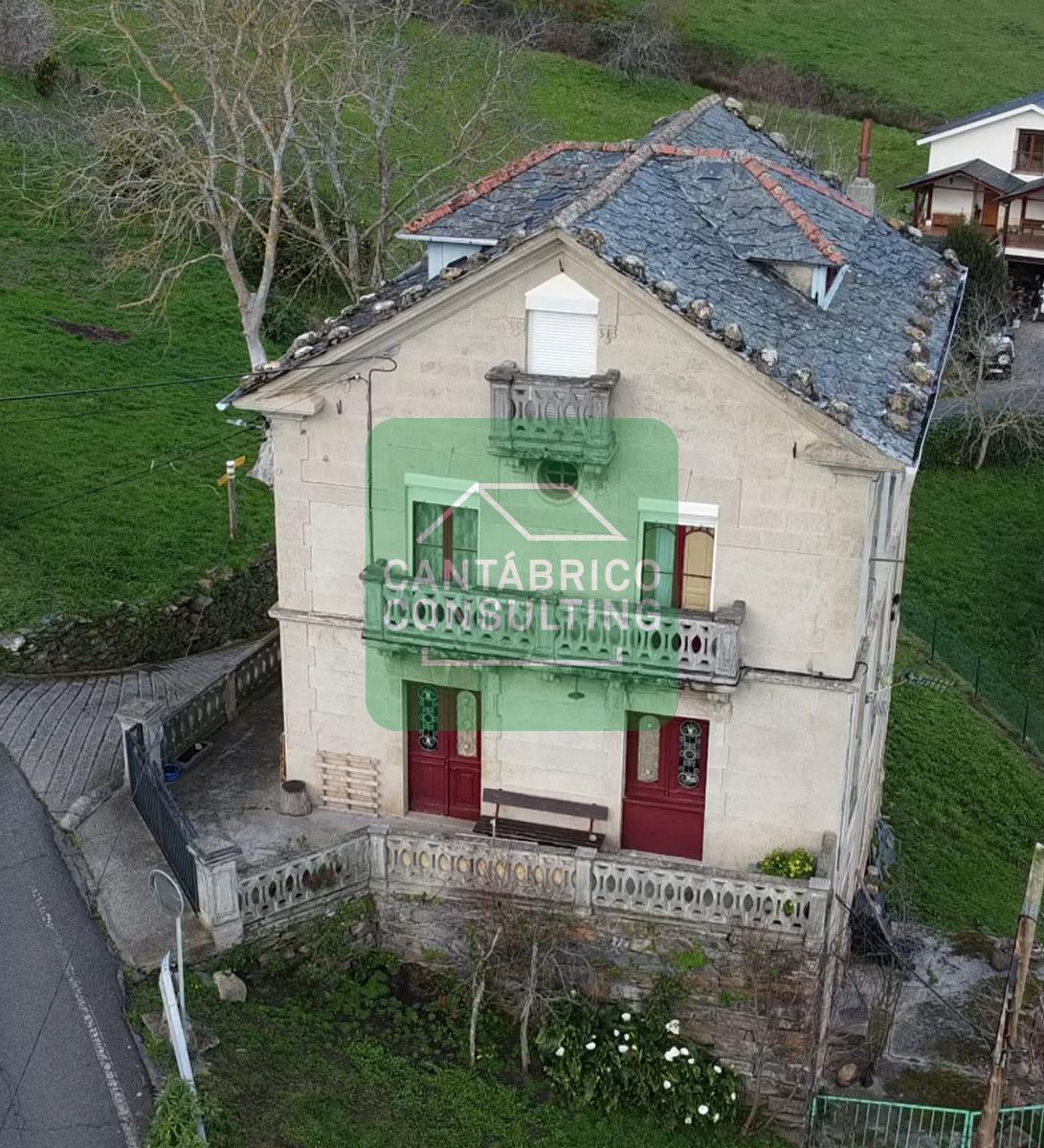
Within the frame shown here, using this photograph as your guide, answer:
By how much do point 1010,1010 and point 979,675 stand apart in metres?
25.0

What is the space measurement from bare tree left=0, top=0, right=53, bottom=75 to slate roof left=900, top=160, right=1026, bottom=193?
42.2 meters

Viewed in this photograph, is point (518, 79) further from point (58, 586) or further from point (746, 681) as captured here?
point (746, 681)

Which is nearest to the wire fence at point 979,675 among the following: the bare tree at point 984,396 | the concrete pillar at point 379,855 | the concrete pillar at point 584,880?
the bare tree at point 984,396

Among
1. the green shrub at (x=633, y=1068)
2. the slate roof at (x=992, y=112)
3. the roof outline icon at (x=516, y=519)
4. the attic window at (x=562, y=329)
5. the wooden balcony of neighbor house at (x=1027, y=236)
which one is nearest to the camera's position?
the attic window at (x=562, y=329)

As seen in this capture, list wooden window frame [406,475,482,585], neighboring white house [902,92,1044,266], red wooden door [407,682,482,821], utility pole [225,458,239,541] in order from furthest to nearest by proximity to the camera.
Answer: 1. neighboring white house [902,92,1044,266]
2. utility pole [225,458,239,541]
3. red wooden door [407,682,482,821]
4. wooden window frame [406,475,482,585]

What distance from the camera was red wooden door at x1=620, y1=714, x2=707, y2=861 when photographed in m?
28.4

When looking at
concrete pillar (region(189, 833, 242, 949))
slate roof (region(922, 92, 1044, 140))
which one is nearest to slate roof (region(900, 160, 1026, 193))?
slate roof (region(922, 92, 1044, 140))

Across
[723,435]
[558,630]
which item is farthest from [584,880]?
[723,435]

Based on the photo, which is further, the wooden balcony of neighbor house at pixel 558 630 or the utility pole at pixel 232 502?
the utility pole at pixel 232 502

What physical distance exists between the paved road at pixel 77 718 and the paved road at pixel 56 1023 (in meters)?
2.35

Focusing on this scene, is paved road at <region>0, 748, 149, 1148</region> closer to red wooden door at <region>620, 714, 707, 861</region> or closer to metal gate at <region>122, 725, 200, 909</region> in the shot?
metal gate at <region>122, 725, 200, 909</region>

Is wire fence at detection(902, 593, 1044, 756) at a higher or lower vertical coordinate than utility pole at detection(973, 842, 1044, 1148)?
lower

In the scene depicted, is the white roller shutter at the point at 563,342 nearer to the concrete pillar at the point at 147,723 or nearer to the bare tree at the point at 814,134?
the concrete pillar at the point at 147,723

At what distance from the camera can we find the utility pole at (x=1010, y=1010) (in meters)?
23.2
